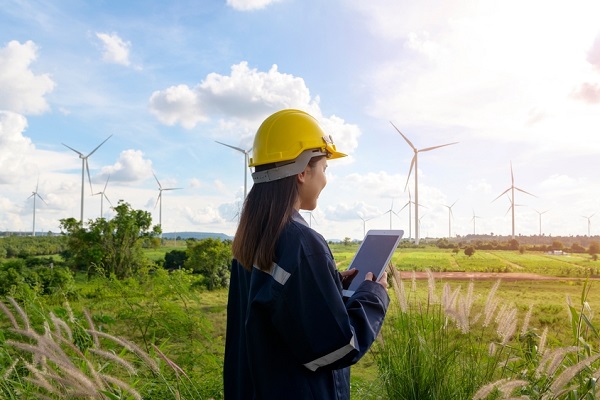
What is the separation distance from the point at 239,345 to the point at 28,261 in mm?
27820

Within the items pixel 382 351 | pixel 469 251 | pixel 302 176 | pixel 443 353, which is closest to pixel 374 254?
pixel 302 176

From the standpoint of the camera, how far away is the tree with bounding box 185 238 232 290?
23.5 metres

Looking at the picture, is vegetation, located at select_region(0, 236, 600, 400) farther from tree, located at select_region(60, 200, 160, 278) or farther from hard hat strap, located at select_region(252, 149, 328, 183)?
tree, located at select_region(60, 200, 160, 278)

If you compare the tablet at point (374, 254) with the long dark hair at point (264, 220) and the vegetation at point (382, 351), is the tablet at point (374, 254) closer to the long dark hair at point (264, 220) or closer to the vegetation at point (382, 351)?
the long dark hair at point (264, 220)

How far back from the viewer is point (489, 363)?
5.55m

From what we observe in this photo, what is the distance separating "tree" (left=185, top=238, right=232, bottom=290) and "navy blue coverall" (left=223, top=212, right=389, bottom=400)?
2062 cm

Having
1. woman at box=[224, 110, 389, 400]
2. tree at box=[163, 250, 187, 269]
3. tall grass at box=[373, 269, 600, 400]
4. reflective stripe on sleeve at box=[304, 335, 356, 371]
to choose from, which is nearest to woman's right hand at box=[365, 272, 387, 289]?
woman at box=[224, 110, 389, 400]

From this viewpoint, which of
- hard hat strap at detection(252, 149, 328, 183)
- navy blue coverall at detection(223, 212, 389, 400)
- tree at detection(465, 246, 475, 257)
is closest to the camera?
navy blue coverall at detection(223, 212, 389, 400)

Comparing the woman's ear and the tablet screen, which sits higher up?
the woman's ear

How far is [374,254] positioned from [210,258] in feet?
68.2

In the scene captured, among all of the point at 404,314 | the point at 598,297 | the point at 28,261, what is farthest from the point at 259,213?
the point at 28,261

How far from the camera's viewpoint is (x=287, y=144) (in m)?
3.13

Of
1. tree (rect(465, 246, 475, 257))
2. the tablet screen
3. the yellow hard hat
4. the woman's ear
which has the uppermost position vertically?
the yellow hard hat

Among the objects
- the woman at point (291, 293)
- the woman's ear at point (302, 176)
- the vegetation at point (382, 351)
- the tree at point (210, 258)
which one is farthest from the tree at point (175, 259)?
the woman's ear at point (302, 176)
